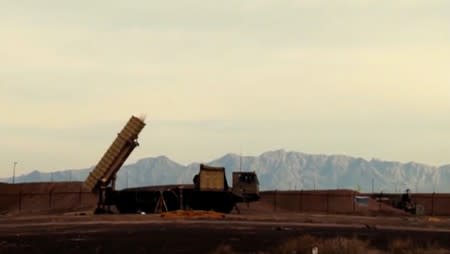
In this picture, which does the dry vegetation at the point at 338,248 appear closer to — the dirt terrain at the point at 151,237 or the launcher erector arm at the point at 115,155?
the dirt terrain at the point at 151,237

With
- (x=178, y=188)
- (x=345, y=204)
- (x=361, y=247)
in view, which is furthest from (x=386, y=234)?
(x=345, y=204)

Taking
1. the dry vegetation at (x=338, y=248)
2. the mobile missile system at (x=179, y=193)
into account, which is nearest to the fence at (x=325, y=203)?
the mobile missile system at (x=179, y=193)

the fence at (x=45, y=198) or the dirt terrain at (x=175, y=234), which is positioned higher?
the fence at (x=45, y=198)

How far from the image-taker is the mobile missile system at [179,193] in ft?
230

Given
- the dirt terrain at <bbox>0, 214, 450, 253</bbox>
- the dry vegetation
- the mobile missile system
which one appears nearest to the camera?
the dry vegetation

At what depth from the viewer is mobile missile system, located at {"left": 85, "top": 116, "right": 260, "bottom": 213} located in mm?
70062

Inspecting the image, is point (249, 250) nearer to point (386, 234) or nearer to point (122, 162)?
point (386, 234)

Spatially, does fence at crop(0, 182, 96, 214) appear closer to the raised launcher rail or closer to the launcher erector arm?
the raised launcher rail

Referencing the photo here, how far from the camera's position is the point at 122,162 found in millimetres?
69312

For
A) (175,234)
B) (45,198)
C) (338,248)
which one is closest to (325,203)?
(45,198)

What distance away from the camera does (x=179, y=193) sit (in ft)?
235

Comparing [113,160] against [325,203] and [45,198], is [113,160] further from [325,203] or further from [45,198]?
[325,203]

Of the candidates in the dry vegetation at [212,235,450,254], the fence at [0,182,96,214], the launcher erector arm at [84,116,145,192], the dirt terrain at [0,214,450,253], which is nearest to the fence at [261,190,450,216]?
the fence at [0,182,96,214]

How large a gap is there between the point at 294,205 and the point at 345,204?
5.56 meters
